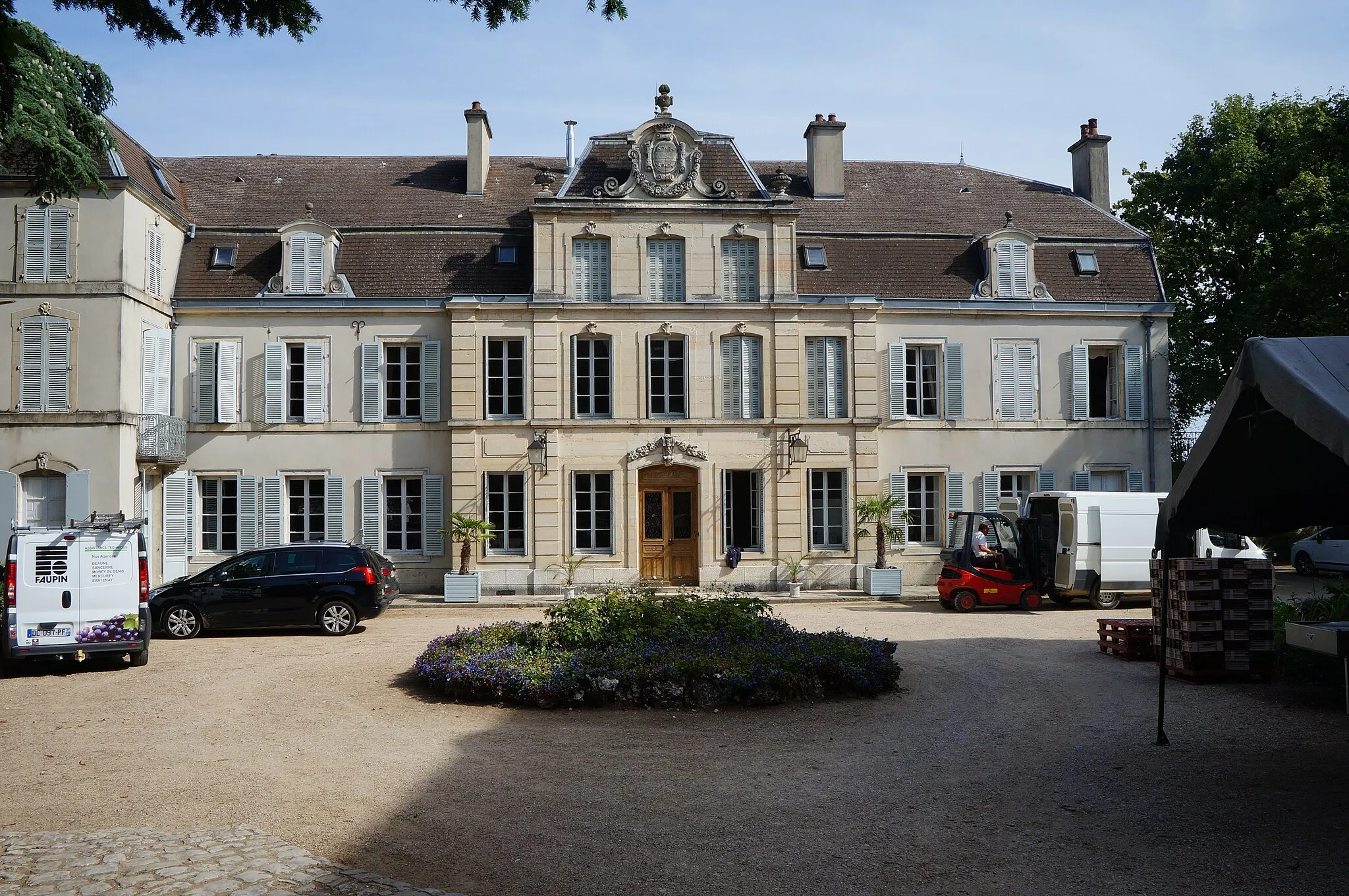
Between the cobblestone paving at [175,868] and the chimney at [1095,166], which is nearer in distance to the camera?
the cobblestone paving at [175,868]

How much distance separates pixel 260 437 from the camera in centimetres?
2203

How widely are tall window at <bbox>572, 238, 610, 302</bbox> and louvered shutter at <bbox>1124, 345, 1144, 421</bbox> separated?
11.6 metres

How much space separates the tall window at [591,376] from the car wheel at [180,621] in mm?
8906

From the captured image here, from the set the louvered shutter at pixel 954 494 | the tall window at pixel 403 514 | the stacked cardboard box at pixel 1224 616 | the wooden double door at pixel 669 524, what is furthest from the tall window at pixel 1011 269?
the tall window at pixel 403 514

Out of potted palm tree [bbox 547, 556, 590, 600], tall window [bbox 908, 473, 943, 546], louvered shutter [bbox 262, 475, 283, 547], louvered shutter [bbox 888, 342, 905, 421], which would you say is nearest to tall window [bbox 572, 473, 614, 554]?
potted palm tree [bbox 547, 556, 590, 600]

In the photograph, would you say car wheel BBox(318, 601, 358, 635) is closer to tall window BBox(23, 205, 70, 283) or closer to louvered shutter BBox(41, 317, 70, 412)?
louvered shutter BBox(41, 317, 70, 412)

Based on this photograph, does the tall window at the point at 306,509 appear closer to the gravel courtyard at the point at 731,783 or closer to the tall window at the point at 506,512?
the tall window at the point at 506,512

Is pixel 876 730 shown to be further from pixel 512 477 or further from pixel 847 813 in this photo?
pixel 512 477

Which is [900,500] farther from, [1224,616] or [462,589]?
[1224,616]

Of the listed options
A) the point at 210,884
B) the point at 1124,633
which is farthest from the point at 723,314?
the point at 210,884

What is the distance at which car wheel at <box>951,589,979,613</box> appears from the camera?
61.1ft

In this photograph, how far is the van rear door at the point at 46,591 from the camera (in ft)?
40.0

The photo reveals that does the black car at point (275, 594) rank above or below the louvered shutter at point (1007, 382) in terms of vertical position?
below

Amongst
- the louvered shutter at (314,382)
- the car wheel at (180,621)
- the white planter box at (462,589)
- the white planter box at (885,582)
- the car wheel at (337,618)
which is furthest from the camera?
the louvered shutter at (314,382)
